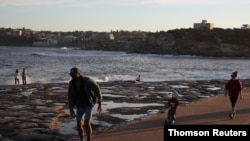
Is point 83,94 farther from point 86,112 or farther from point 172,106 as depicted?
point 172,106

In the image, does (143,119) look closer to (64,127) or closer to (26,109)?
(64,127)

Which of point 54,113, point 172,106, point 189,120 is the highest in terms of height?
point 172,106

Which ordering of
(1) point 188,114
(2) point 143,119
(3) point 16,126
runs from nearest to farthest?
1. (3) point 16,126
2. (2) point 143,119
3. (1) point 188,114

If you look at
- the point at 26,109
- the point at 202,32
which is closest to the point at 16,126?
the point at 26,109

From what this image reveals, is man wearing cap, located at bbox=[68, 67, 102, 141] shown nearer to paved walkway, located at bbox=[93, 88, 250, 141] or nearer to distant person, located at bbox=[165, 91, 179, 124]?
paved walkway, located at bbox=[93, 88, 250, 141]

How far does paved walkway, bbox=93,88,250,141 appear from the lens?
1009cm

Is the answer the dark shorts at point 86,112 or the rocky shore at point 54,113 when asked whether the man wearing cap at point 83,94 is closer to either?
the dark shorts at point 86,112

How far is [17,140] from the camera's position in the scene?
32.9 ft

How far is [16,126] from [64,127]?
124 cm

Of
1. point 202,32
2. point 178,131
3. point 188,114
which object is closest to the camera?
point 178,131

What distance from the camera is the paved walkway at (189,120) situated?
10.1 m

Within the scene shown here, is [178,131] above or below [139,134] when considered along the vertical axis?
above

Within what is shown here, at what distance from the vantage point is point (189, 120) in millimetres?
12164

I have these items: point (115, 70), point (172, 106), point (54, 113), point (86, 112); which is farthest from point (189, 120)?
point (115, 70)
